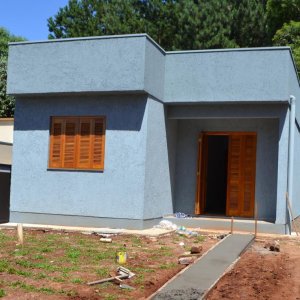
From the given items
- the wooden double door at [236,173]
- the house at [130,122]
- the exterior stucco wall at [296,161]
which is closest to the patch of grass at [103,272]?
the house at [130,122]

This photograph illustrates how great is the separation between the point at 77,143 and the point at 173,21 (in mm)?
16405

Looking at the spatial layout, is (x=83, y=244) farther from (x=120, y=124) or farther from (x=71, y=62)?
(x=71, y=62)

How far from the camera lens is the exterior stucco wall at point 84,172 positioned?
13.7 m

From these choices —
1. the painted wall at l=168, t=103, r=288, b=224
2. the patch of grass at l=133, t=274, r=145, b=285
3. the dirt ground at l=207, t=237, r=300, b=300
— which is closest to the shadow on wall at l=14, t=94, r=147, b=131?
the painted wall at l=168, t=103, r=288, b=224

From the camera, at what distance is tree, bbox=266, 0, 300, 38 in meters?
29.2

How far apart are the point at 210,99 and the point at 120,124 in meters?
2.55

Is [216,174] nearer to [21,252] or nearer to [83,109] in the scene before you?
[83,109]

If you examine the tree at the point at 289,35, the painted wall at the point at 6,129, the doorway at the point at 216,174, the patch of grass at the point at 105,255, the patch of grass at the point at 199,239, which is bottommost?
the patch of grass at the point at 105,255

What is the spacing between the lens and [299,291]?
7.71 m

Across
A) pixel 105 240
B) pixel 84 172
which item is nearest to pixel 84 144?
pixel 84 172

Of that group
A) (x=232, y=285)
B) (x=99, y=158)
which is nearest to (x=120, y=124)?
(x=99, y=158)

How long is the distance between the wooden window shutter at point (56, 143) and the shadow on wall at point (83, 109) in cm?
20

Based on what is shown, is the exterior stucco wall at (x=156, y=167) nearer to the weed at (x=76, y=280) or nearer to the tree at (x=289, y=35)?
the weed at (x=76, y=280)

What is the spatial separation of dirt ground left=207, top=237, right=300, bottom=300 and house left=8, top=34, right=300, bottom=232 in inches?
120
